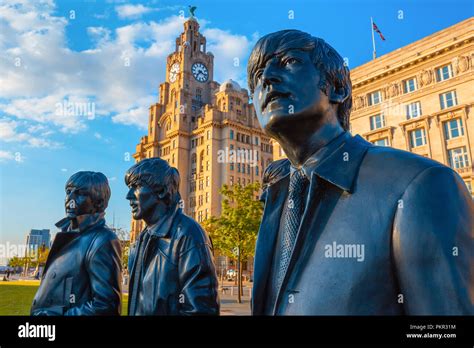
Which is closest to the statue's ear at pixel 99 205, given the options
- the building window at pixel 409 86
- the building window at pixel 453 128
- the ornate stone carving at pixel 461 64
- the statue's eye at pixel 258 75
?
the statue's eye at pixel 258 75

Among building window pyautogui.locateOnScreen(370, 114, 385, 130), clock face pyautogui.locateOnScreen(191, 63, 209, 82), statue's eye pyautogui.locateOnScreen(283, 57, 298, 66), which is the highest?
clock face pyautogui.locateOnScreen(191, 63, 209, 82)

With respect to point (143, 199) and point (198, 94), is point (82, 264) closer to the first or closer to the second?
point (143, 199)

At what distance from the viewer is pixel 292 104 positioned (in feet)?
5.18

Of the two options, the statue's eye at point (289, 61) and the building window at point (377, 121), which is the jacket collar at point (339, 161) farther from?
the building window at point (377, 121)

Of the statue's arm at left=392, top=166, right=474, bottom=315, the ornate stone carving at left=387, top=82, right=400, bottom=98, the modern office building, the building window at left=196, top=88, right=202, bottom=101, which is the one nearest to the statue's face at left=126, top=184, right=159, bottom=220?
the statue's arm at left=392, top=166, right=474, bottom=315

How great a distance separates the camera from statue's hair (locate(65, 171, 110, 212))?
14.4ft

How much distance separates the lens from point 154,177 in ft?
12.8

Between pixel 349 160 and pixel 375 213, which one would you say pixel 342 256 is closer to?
pixel 375 213

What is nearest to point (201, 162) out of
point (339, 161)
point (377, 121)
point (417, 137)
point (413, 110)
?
point (377, 121)

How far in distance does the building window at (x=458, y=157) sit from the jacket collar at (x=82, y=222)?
29139 millimetres

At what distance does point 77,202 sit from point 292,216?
334cm

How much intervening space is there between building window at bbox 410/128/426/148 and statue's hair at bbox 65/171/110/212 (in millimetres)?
30123

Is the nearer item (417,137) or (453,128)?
(453,128)
